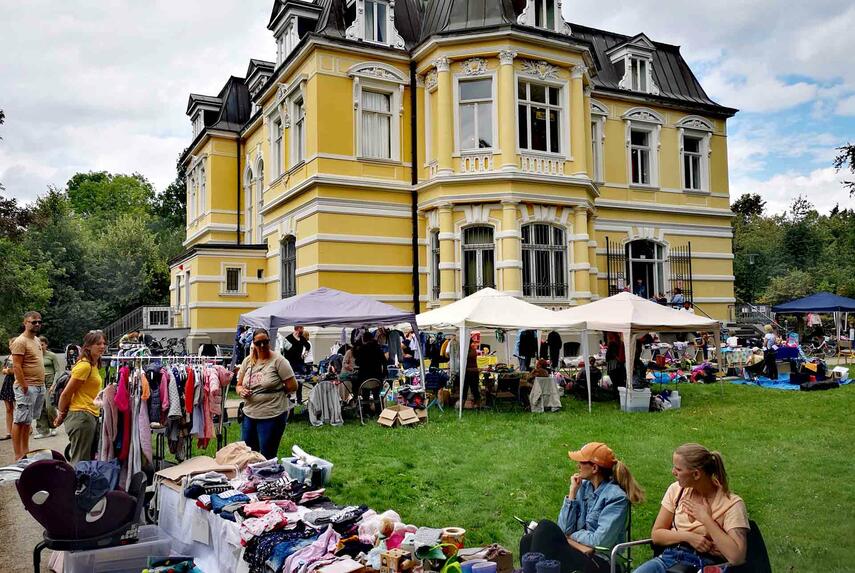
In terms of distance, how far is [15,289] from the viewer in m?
28.7

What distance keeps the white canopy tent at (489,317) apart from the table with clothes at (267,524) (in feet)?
23.3

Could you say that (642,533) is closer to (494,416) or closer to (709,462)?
(709,462)

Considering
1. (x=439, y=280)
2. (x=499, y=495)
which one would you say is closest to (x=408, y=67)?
(x=439, y=280)

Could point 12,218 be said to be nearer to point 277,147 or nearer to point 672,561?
point 277,147

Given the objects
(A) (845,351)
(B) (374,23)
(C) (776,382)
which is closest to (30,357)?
(B) (374,23)

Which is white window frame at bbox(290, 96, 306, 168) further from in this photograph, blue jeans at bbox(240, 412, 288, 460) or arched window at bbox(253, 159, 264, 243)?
blue jeans at bbox(240, 412, 288, 460)

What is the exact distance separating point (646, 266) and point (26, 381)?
21427 millimetres

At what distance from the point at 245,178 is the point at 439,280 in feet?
41.6

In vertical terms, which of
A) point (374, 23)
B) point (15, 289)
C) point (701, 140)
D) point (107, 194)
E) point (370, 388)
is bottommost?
point (370, 388)

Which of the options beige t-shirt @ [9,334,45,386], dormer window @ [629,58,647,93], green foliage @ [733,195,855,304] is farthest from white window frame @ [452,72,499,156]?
green foliage @ [733,195,855,304]

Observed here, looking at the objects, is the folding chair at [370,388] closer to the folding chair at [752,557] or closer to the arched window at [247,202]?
the folding chair at [752,557]

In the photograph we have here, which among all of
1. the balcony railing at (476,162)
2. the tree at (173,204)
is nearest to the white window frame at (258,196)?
the balcony railing at (476,162)

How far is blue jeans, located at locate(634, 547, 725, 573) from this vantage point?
459cm

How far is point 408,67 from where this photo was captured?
21.7m
